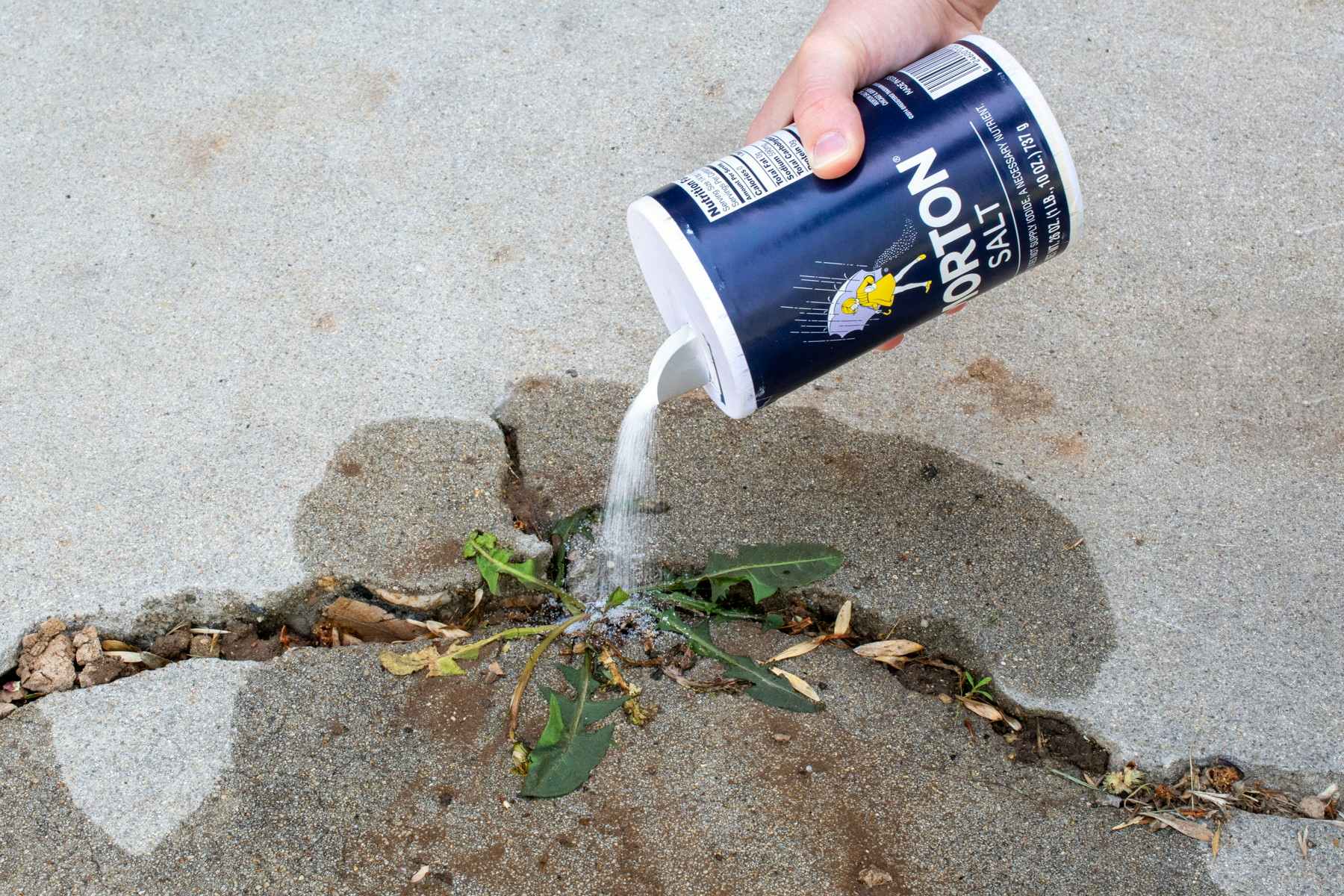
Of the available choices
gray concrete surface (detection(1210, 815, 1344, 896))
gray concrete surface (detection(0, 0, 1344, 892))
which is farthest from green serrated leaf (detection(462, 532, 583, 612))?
gray concrete surface (detection(1210, 815, 1344, 896))

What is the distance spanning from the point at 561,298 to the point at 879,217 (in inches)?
43.6

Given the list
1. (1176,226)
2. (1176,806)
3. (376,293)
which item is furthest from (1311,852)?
(376,293)

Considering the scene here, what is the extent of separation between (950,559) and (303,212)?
67.9 inches

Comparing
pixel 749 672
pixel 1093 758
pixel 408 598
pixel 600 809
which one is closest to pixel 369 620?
pixel 408 598

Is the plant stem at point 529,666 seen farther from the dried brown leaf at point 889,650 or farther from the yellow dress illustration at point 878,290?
the yellow dress illustration at point 878,290

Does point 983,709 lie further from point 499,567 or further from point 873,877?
point 499,567

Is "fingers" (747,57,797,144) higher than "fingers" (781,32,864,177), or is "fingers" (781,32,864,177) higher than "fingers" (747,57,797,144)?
"fingers" (781,32,864,177)

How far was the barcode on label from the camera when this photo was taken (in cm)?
159

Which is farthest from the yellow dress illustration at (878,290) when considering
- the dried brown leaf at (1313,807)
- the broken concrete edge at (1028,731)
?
the dried brown leaf at (1313,807)

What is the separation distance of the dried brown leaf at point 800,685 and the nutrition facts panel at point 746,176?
841 millimetres

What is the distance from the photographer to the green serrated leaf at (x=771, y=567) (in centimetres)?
198

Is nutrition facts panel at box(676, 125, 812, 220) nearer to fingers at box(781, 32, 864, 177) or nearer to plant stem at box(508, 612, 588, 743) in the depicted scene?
fingers at box(781, 32, 864, 177)

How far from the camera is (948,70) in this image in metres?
1.62

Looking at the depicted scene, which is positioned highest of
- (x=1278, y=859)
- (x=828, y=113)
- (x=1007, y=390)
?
(x=828, y=113)
